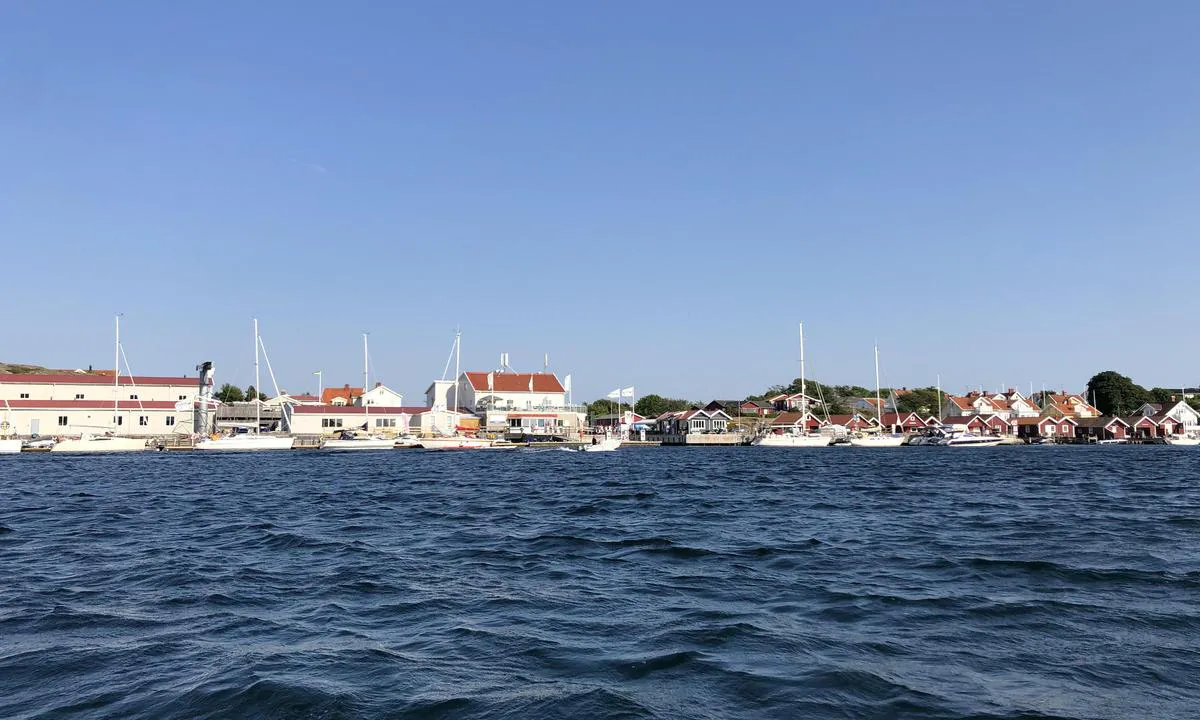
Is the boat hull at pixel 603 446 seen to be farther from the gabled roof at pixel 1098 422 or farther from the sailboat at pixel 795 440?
the gabled roof at pixel 1098 422

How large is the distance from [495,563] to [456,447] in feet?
177

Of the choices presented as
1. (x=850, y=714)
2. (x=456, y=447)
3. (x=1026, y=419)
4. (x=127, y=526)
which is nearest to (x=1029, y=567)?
(x=850, y=714)

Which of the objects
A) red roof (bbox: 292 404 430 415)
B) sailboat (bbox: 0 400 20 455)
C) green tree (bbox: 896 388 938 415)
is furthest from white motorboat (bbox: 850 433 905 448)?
sailboat (bbox: 0 400 20 455)

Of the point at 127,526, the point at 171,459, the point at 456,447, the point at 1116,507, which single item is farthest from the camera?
the point at 456,447

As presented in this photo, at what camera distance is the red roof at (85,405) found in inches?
2530

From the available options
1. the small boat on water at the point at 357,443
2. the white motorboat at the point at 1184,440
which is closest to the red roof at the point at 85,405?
the small boat on water at the point at 357,443

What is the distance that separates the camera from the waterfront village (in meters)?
65.1

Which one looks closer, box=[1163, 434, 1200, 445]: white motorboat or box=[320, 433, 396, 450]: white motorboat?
box=[320, 433, 396, 450]: white motorboat

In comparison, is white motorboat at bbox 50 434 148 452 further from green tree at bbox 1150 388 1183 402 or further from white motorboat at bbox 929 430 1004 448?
green tree at bbox 1150 388 1183 402

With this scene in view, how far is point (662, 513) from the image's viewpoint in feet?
63.0

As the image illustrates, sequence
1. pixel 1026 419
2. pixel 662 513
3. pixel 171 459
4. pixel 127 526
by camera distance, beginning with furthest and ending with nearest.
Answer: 1. pixel 1026 419
2. pixel 171 459
3. pixel 662 513
4. pixel 127 526

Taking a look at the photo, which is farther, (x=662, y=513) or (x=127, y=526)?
(x=662, y=513)

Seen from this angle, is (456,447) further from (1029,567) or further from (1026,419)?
(1026,419)

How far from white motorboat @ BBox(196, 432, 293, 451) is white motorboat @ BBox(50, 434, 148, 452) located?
4590 mm
